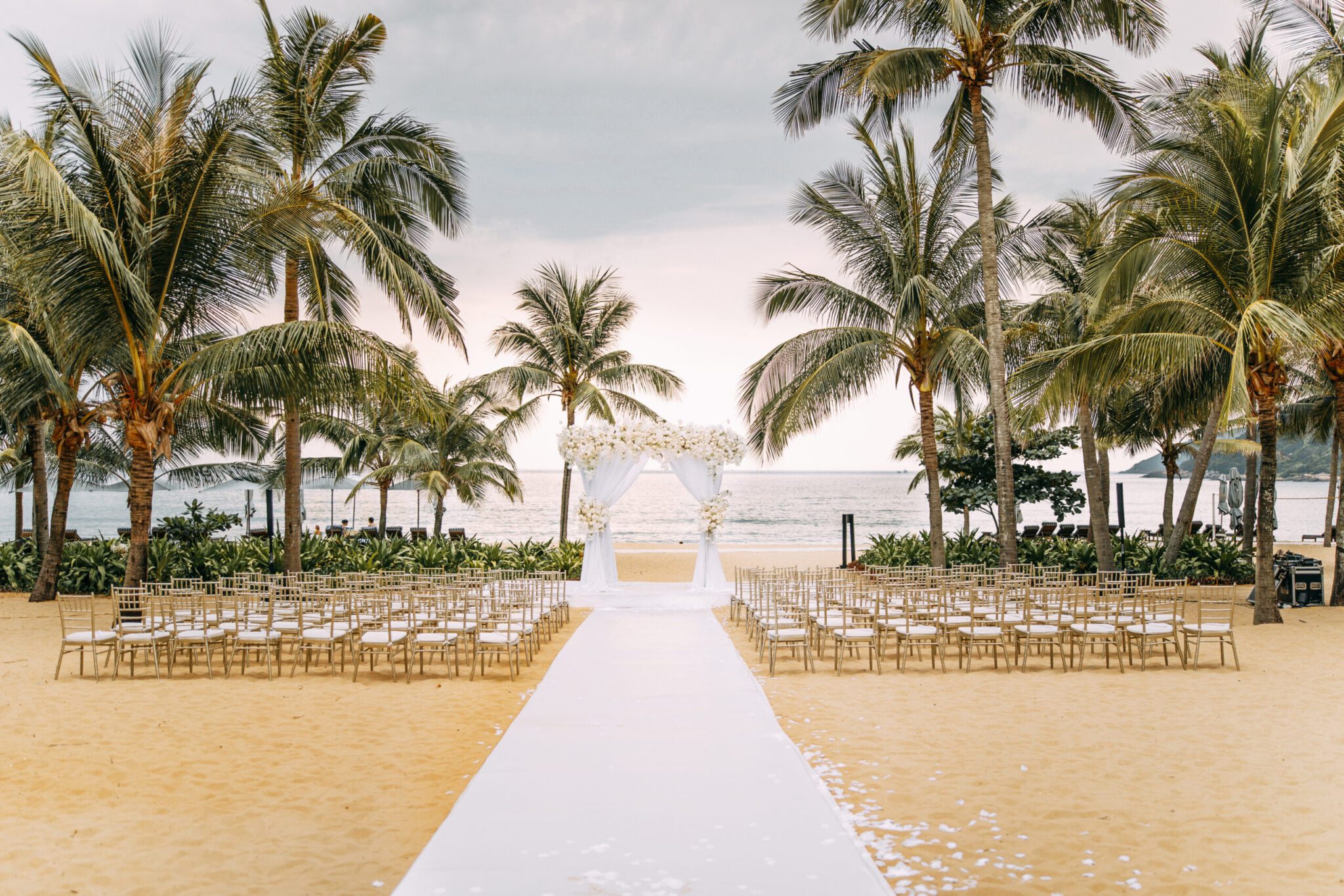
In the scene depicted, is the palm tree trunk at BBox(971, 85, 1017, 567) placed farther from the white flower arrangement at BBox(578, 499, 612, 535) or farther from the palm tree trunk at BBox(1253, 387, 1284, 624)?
the white flower arrangement at BBox(578, 499, 612, 535)

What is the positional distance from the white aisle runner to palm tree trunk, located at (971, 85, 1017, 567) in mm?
6924

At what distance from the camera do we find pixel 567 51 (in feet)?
80.7

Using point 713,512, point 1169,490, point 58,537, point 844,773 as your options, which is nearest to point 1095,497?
point 713,512

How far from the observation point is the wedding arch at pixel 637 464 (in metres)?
15.6

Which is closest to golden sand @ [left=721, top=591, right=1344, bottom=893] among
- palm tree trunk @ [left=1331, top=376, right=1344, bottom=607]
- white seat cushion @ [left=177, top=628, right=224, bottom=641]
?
palm tree trunk @ [left=1331, top=376, right=1344, bottom=607]

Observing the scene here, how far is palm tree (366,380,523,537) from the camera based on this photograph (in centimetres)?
2288

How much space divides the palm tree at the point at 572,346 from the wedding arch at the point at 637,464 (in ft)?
16.5

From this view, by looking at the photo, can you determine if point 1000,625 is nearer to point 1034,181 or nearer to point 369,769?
point 369,769

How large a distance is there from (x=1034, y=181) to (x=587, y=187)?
646 inches

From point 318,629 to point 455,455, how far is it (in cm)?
1619

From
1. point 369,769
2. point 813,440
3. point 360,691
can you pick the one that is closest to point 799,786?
point 369,769

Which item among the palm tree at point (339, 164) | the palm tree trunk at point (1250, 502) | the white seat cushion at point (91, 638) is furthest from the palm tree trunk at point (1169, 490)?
the white seat cushion at point (91, 638)

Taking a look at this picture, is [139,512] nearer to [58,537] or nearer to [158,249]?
[158,249]

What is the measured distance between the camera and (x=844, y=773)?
578 centimetres
